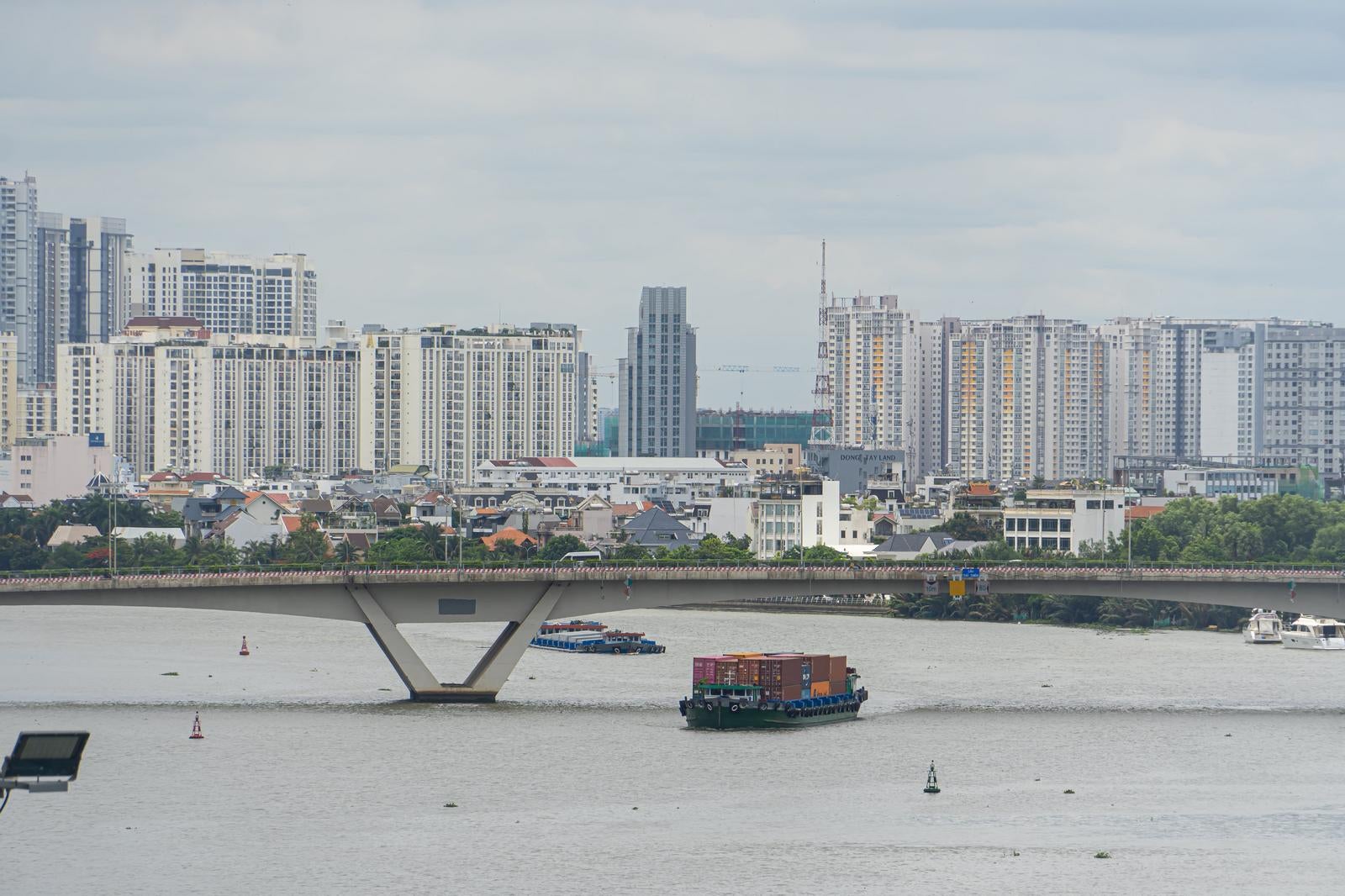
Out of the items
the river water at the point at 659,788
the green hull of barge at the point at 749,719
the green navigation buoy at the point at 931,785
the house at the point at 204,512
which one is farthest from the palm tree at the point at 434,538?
the green navigation buoy at the point at 931,785

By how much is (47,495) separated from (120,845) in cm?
12871

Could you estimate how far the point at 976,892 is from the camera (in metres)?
37.8

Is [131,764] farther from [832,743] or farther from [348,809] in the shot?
[832,743]

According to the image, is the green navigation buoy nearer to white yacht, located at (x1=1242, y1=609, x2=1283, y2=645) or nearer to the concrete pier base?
the concrete pier base

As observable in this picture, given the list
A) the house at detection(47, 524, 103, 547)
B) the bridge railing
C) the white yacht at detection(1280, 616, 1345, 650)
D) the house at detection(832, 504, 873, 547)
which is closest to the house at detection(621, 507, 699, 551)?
the house at detection(832, 504, 873, 547)

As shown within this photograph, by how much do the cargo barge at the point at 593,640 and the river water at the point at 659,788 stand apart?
1054cm

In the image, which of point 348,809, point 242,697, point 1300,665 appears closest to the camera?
point 348,809

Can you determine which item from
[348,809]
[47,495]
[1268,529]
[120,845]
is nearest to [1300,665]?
[1268,529]

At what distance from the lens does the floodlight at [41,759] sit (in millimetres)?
A: 22094

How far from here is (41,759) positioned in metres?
22.3

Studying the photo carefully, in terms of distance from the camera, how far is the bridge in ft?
193

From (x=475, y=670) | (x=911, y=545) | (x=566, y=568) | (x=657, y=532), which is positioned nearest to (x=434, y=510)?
(x=657, y=532)

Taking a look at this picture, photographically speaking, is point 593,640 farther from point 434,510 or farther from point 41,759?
point 434,510

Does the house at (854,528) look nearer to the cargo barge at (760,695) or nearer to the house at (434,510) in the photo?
the house at (434,510)
